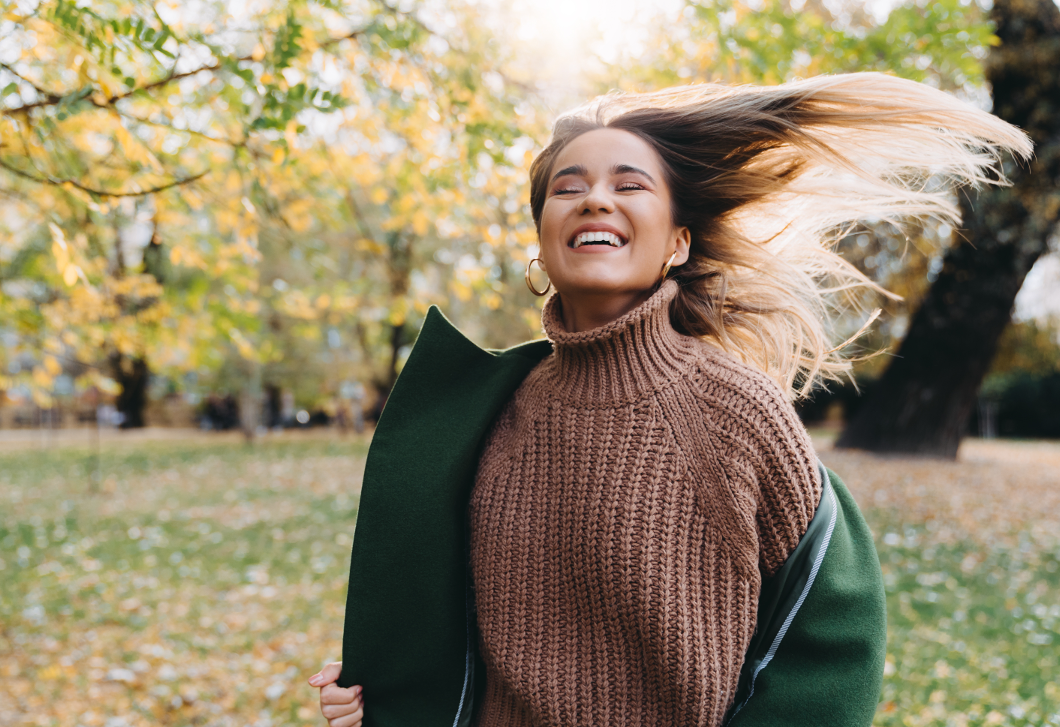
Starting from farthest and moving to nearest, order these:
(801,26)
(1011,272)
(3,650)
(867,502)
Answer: (1011,272) → (867,502) → (3,650) → (801,26)

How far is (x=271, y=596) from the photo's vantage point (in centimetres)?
662

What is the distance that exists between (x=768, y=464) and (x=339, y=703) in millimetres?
1151

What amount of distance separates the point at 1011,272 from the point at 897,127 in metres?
10.1

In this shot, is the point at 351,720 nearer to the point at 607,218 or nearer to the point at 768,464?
the point at 768,464

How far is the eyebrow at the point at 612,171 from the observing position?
162 cm

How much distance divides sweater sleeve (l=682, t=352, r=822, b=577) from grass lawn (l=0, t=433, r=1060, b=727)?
11.0 ft

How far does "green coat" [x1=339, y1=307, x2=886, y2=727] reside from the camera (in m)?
1.40

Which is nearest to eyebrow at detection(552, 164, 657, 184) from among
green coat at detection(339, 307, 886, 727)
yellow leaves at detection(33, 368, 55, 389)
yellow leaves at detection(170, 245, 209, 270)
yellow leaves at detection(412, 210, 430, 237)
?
green coat at detection(339, 307, 886, 727)

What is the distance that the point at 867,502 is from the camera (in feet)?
28.2

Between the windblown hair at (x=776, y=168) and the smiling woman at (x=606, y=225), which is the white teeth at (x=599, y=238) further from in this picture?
the windblown hair at (x=776, y=168)

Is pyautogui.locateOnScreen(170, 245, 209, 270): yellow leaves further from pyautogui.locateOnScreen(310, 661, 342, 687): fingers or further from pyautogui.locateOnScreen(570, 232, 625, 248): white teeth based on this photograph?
pyautogui.locateOnScreen(570, 232, 625, 248): white teeth

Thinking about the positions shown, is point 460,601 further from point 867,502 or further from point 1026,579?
point 867,502

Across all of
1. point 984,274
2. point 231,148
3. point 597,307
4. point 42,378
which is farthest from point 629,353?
point 984,274

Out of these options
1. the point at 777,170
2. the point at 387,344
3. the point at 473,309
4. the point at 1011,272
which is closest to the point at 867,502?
the point at 1011,272
